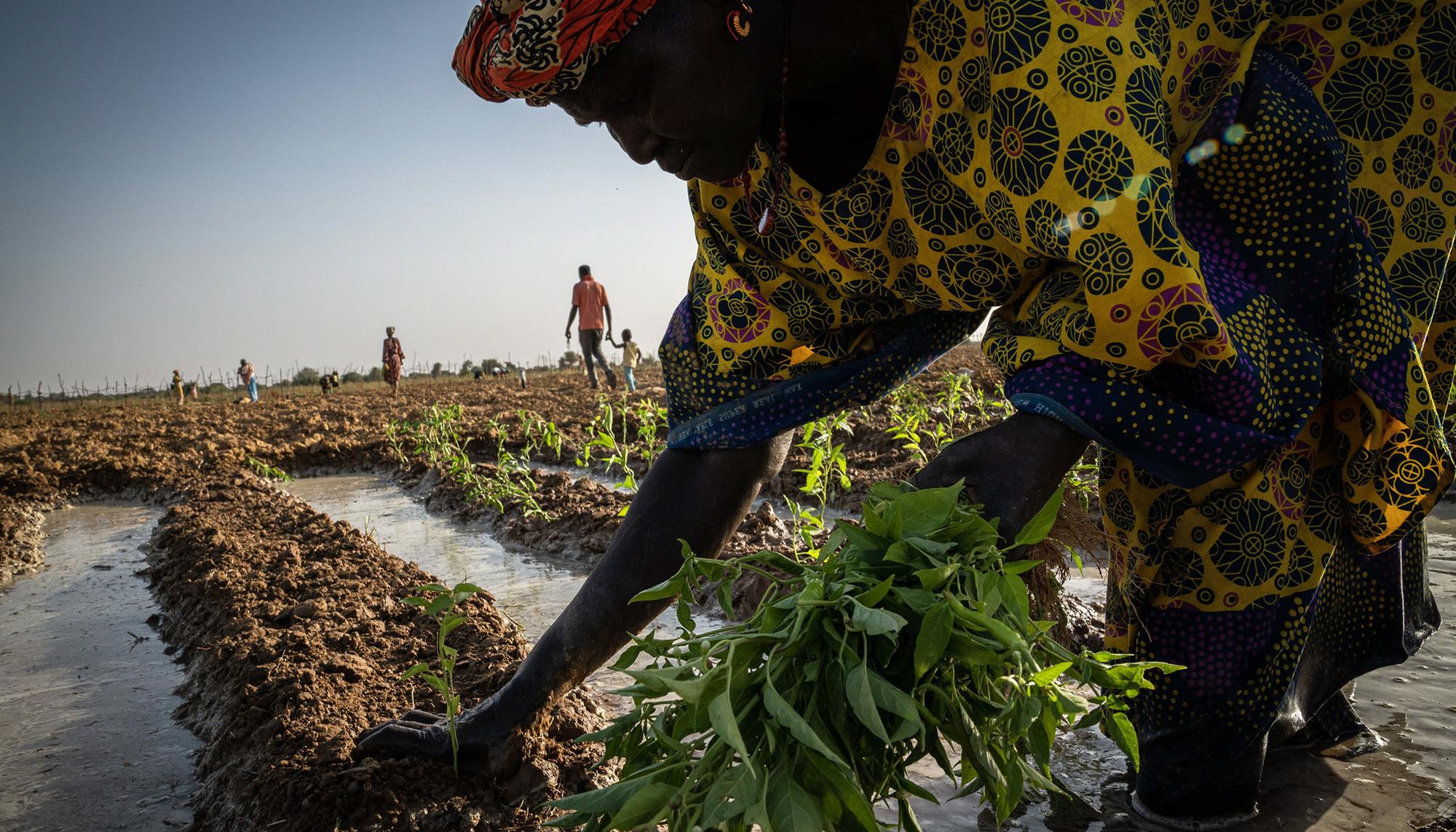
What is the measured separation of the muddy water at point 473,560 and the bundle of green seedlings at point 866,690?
1.60m

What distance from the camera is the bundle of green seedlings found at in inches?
30.3

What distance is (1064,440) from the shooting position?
3.61 feet

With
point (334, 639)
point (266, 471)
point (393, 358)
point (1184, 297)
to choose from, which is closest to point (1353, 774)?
point (1184, 297)

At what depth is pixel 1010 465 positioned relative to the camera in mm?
1057

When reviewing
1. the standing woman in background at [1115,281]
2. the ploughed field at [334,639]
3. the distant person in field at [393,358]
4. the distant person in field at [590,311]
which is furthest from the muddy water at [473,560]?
the distant person in field at [393,358]

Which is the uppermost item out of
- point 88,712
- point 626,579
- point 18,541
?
point 626,579

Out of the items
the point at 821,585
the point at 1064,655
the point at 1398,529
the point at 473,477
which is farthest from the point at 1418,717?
the point at 473,477

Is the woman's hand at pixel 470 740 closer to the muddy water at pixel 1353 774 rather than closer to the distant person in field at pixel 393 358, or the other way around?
the muddy water at pixel 1353 774

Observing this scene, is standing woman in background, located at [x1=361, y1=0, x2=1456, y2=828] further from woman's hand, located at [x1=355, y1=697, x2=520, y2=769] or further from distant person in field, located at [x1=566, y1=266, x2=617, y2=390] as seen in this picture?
distant person in field, located at [x1=566, y1=266, x2=617, y2=390]

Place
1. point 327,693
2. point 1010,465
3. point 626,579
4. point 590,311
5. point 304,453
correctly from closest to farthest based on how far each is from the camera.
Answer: point 1010,465, point 626,579, point 327,693, point 304,453, point 590,311

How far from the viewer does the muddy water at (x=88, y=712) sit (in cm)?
204

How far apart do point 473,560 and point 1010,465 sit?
376cm

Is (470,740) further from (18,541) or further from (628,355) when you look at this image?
(628,355)

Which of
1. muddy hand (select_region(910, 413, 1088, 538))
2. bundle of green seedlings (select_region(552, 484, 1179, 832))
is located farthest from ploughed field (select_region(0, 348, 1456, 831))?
bundle of green seedlings (select_region(552, 484, 1179, 832))
